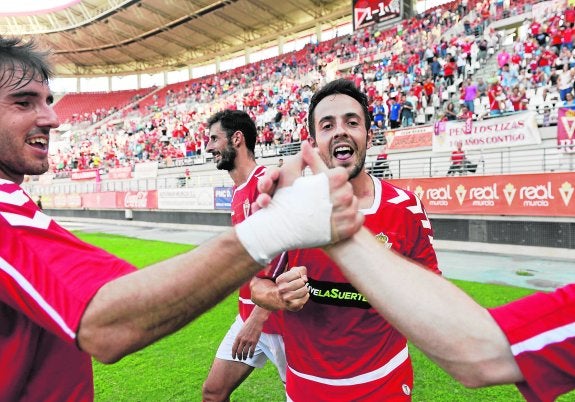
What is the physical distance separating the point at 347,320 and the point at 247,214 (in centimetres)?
140

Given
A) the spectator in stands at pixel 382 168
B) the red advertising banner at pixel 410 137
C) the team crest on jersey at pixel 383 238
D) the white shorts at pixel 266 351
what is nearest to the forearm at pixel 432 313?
the team crest on jersey at pixel 383 238

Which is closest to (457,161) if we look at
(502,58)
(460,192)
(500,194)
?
(460,192)

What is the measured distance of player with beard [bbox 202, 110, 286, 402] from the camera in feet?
8.71

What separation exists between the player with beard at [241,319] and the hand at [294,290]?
206 millimetres

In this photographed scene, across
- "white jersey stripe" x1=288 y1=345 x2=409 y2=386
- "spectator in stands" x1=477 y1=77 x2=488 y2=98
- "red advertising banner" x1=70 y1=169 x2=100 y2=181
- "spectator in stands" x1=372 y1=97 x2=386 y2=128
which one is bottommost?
"white jersey stripe" x1=288 y1=345 x2=409 y2=386

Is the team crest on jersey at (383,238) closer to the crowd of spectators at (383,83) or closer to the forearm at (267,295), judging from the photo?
the forearm at (267,295)

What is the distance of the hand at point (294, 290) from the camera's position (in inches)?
73.7

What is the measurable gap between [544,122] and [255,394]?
484 inches

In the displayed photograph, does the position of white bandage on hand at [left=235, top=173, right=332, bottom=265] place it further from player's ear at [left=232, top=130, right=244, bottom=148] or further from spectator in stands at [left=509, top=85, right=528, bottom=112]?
spectator in stands at [left=509, top=85, right=528, bottom=112]

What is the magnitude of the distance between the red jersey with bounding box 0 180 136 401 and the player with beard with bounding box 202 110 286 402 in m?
0.74

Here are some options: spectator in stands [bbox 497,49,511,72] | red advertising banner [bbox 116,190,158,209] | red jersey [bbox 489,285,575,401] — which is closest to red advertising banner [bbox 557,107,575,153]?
spectator in stands [bbox 497,49,511,72]

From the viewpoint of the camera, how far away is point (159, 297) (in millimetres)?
1104

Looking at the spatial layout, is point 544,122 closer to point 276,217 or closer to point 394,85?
point 394,85

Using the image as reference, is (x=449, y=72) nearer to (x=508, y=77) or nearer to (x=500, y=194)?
(x=508, y=77)
